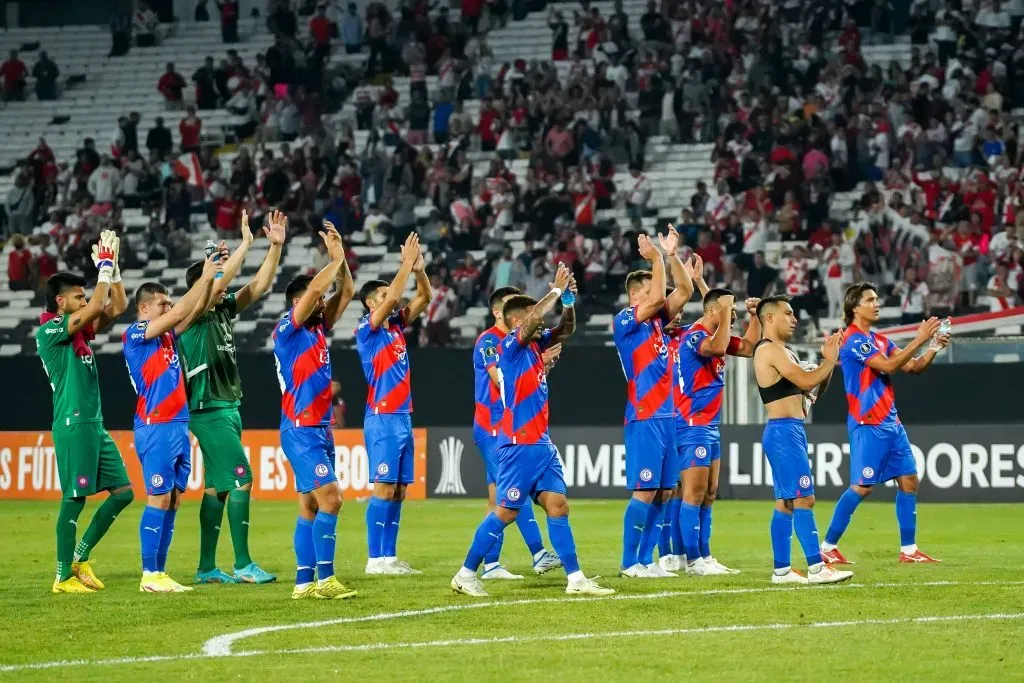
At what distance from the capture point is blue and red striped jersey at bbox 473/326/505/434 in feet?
45.3

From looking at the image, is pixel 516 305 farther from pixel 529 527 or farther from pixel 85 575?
pixel 85 575

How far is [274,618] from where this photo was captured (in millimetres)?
10562

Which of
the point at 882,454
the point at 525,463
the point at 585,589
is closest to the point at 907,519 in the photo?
the point at 882,454

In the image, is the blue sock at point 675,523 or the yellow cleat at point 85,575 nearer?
the yellow cleat at point 85,575

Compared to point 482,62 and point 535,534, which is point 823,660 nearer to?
point 535,534

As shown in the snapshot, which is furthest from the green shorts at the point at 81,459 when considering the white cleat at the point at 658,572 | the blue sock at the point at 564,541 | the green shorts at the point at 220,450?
the white cleat at the point at 658,572

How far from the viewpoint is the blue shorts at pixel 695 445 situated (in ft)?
44.5

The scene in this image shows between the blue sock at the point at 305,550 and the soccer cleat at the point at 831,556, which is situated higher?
the blue sock at the point at 305,550

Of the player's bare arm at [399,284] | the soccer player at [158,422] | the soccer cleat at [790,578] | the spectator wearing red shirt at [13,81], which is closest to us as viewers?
the soccer cleat at [790,578]

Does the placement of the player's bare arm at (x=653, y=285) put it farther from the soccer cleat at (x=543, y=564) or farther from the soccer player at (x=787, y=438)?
the soccer cleat at (x=543, y=564)

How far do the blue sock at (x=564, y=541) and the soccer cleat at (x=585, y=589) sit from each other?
4.3 inches

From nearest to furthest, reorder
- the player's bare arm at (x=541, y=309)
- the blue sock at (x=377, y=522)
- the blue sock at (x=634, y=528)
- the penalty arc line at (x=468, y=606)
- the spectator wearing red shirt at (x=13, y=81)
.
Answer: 1. the penalty arc line at (x=468, y=606)
2. the player's bare arm at (x=541, y=309)
3. the blue sock at (x=634, y=528)
4. the blue sock at (x=377, y=522)
5. the spectator wearing red shirt at (x=13, y=81)

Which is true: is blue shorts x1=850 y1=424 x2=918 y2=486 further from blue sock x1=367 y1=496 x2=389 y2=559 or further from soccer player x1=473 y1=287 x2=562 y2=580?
blue sock x1=367 y1=496 x2=389 y2=559

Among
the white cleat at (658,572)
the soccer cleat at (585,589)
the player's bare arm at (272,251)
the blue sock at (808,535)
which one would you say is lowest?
the white cleat at (658,572)
